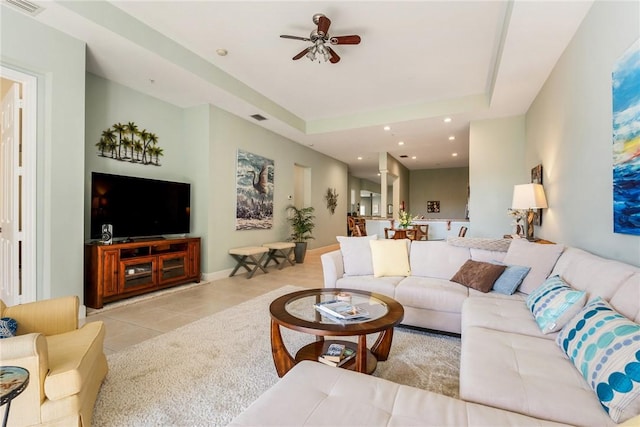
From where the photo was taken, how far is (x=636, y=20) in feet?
5.96

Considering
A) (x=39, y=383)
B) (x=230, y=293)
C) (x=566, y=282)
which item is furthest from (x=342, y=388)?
(x=230, y=293)

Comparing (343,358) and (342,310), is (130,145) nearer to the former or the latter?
(342,310)

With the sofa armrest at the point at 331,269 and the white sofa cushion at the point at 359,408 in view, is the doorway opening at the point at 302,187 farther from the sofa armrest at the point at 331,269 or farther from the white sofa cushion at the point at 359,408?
the white sofa cushion at the point at 359,408

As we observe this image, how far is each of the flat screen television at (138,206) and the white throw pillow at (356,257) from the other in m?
2.82

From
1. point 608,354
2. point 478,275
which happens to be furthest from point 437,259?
point 608,354

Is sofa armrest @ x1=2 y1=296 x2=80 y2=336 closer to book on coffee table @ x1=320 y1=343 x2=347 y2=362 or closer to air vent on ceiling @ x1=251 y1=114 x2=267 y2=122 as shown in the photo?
book on coffee table @ x1=320 y1=343 x2=347 y2=362

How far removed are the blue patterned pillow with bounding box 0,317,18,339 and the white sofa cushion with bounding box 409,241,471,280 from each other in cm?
316

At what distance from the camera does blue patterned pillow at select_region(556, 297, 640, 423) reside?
1008 mm

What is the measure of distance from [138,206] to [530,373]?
14.9 ft

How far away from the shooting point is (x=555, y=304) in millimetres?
1783

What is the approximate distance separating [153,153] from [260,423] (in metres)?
4.63

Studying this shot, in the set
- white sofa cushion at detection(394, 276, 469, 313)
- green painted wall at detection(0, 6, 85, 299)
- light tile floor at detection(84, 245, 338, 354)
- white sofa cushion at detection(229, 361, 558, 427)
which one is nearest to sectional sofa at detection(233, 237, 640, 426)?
white sofa cushion at detection(229, 361, 558, 427)

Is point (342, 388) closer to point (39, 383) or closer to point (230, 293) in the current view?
point (39, 383)

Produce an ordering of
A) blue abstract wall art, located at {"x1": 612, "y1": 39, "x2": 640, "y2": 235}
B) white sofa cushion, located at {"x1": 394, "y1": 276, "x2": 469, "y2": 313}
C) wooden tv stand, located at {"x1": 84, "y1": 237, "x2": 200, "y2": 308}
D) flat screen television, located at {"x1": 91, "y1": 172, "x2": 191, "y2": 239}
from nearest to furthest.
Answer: blue abstract wall art, located at {"x1": 612, "y1": 39, "x2": 640, "y2": 235} < white sofa cushion, located at {"x1": 394, "y1": 276, "x2": 469, "y2": 313} < wooden tv stand, located at {"x1": 84, "y1": 237, "x2": 200, "y2": 308} < flat screen television, located at {"x1": 91, "y1": 172, "x2": 191, "y2": 239}
